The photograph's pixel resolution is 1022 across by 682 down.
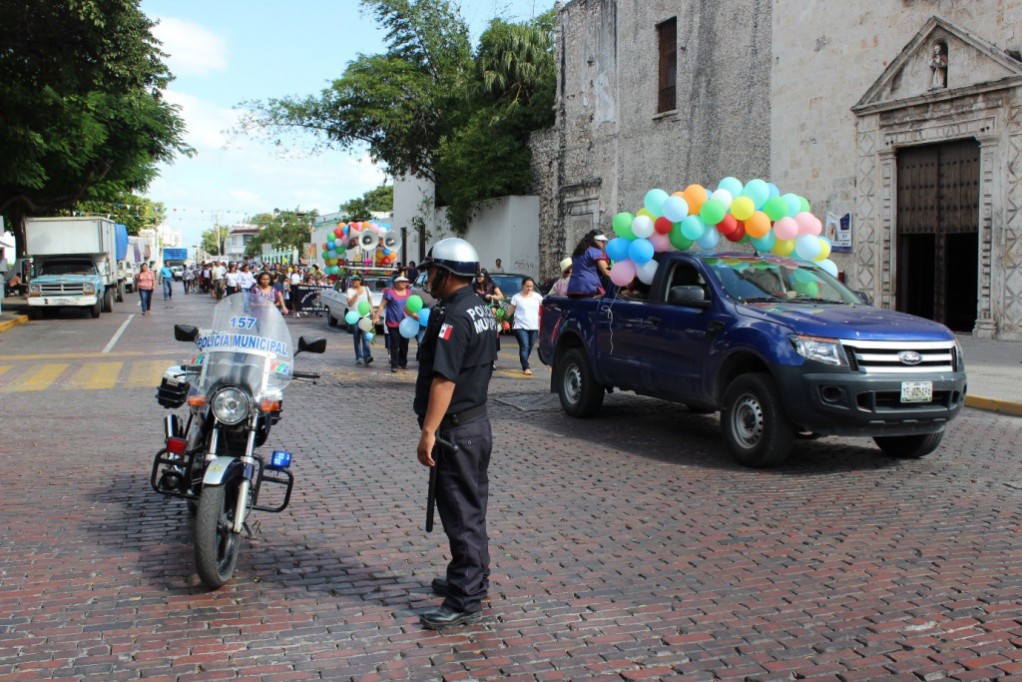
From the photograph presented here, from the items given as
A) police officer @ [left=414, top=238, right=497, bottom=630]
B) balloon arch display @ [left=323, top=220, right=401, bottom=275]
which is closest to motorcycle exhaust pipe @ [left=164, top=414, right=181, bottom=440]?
police officer @ [left=414, top=238, right=497, bottom=630]

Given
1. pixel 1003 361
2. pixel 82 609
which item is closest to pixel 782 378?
pixel 82 609

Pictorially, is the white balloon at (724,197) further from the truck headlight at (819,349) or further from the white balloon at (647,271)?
the truck headlight at (819,349)

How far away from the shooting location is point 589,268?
11.3 m

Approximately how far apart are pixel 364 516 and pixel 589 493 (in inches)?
67.3

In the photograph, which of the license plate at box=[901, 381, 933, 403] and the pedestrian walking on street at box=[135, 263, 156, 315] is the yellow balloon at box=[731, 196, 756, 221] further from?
the pedestrian walking on street at box=[135, 263, 156, 315]

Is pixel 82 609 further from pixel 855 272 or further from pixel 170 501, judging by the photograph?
pixel 855 272

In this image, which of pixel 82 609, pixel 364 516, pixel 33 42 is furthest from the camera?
pixel 33 42

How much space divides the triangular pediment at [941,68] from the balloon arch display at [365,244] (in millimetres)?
15704

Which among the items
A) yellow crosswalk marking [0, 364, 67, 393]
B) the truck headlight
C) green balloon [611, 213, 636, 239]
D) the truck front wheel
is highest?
green balloon [611, 213, 636, 239]

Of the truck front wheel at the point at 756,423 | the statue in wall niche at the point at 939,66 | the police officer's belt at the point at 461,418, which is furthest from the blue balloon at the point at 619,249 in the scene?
the statue in wall niche at the point at 939,66

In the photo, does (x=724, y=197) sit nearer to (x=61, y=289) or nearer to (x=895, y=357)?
(x=895, y=357)

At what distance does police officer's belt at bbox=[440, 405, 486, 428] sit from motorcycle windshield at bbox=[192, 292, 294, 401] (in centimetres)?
121

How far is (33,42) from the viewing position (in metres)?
24.8

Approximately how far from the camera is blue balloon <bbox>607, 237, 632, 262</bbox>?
1037 centimetres
